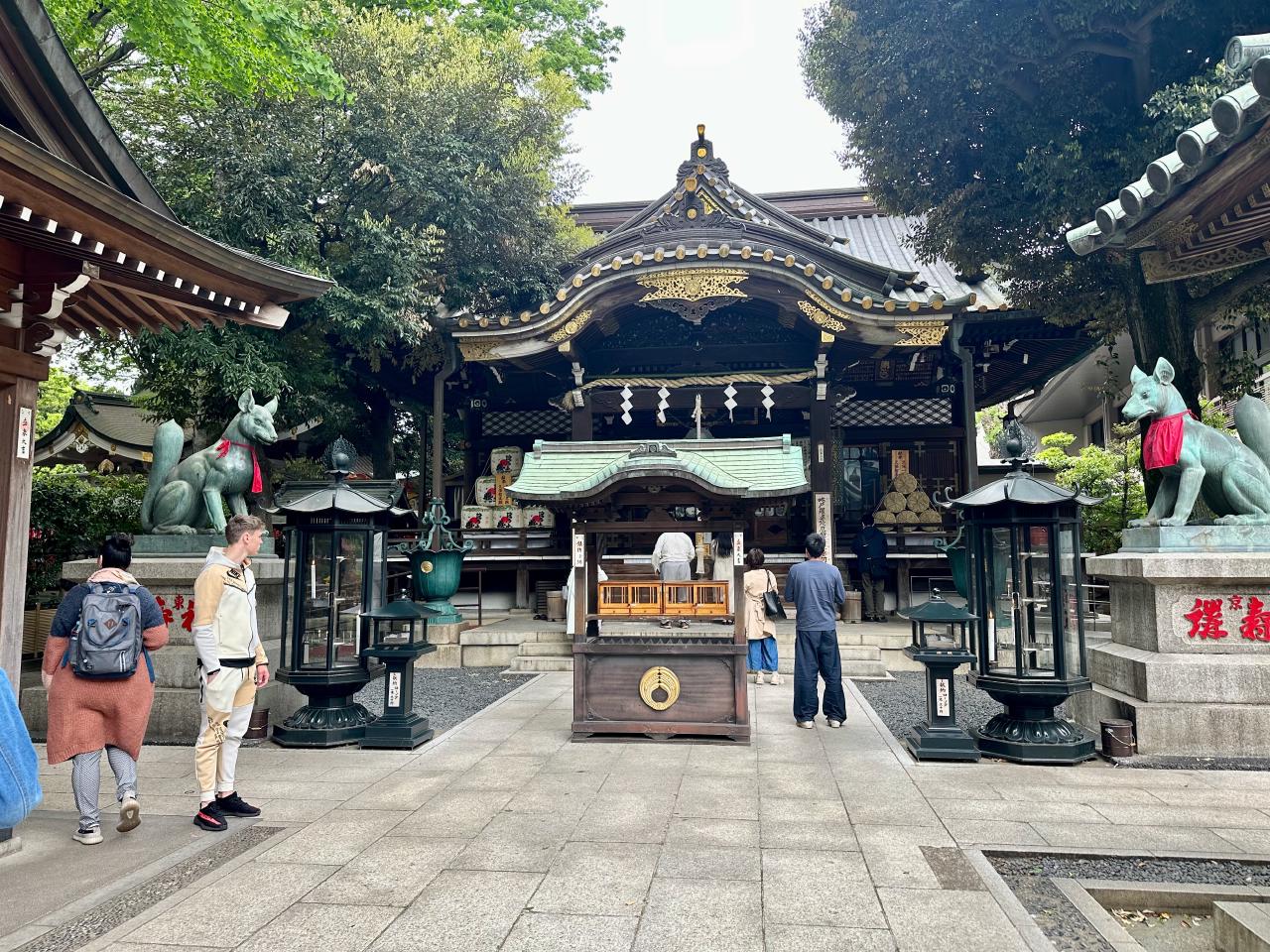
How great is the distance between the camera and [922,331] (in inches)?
472

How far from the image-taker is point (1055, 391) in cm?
2291

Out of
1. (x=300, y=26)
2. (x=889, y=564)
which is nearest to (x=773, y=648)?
(x=889, y=564)

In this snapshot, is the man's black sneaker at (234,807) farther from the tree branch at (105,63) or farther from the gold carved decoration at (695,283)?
the tree branch at (105,63)

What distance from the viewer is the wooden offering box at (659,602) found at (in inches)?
260

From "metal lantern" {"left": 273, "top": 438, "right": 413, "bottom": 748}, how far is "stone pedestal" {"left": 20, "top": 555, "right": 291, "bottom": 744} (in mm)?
712

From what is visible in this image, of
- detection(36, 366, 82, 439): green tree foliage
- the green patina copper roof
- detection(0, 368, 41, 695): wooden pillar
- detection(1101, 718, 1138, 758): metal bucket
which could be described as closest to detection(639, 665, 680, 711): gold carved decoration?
the green patina copper roof

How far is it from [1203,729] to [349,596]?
24.0 ft

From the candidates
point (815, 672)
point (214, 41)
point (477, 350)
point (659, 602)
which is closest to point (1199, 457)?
point (815, 672)

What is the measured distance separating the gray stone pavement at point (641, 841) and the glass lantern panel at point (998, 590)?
115 centimetres

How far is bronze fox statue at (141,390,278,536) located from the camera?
7.26 meters

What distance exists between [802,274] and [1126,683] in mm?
7752

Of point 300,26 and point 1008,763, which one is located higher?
point 300,26

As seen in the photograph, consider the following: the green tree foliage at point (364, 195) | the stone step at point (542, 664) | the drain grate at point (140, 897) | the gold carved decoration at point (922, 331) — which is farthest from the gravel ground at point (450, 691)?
the gold carved decoration at point (922, 331)

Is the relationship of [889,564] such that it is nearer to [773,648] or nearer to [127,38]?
[773,648]
